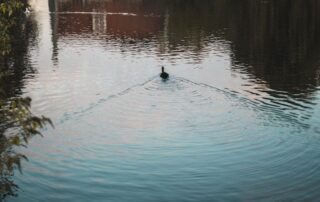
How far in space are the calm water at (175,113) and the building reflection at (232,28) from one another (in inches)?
19.4

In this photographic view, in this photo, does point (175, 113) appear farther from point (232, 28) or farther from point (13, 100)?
point (232, 28)

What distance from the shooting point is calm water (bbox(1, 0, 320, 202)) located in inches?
1128

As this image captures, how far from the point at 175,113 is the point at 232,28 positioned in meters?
57.4

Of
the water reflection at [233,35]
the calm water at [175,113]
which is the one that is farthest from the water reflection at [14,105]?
the water reflection at [233,35]

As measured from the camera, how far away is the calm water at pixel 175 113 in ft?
94.0

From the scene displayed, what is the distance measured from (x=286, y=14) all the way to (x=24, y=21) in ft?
202

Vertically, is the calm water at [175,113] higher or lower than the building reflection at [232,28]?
lower

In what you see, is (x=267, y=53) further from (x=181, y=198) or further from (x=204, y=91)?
(x=181, y=198)

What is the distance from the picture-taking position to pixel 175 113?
4316 centimetres

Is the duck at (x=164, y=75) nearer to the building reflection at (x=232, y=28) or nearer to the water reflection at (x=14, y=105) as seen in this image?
the building reflection at (x=232, y=28)

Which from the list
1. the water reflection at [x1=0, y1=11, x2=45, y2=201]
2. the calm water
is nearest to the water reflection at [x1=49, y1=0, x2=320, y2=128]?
the calm water

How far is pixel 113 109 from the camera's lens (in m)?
44.9

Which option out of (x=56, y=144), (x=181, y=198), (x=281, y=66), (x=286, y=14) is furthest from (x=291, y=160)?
(x=286, y=14)

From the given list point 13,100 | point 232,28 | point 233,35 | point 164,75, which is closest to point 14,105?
point 13,100
